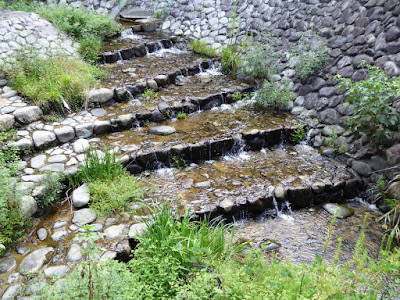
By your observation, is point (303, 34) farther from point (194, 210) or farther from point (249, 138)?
point (194, 210)

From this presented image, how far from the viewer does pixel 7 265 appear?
10.1ft

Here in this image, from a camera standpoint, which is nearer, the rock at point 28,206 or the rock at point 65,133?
the rock at point 28,206

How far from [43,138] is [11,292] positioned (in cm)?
263

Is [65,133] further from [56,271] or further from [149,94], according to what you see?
[56,271]

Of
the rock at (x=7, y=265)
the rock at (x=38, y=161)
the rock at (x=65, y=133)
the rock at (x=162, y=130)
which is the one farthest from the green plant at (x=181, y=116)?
the rock at (x=7, y=265)

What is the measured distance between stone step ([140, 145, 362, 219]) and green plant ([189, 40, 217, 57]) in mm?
3980

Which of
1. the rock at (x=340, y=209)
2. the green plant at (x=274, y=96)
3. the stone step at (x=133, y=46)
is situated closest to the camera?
the rock at (x=340, y=209)

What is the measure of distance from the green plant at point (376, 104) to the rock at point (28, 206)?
4.69 m

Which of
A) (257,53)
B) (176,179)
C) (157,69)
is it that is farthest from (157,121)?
(257,53)

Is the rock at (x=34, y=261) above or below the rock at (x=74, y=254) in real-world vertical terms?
above

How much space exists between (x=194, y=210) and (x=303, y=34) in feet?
15.6

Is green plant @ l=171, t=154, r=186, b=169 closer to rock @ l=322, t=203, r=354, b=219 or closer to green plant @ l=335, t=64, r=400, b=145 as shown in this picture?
rock @ l=322, t=203, r=354, b=219

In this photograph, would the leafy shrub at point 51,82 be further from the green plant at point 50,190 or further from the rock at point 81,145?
the green plant at point 50,190

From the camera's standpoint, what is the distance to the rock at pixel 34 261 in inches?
120
